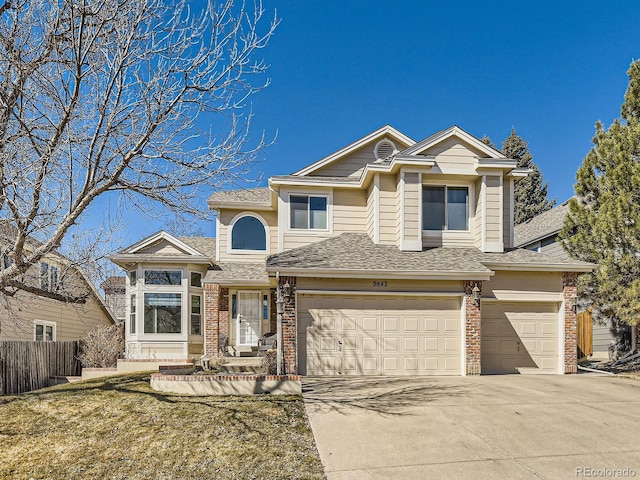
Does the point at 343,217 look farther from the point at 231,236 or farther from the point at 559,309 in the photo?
the point at 559,309

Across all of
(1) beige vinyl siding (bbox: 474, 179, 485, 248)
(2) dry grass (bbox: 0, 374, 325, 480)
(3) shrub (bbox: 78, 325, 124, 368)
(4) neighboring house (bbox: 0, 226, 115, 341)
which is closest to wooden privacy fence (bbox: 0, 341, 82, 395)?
(3) shrub (bbox: 78, 325, 124, 368)

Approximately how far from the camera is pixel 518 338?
1398 cm

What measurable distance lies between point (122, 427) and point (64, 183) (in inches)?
174

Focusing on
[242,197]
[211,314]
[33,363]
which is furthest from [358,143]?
[33,363]

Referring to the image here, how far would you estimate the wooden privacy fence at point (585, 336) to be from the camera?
19.0 metres

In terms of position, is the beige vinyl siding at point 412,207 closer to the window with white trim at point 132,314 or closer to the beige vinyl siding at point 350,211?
the beige vinyl siding at point 350,211

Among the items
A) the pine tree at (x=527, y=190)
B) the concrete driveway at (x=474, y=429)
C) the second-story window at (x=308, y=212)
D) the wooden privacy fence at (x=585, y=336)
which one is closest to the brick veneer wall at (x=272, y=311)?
the second-story window at (x=308, y=212)

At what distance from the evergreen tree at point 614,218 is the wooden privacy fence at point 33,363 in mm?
16821

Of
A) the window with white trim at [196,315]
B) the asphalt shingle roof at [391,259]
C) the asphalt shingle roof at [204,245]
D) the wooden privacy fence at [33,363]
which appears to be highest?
the asphalt shingle roof at [204,245]

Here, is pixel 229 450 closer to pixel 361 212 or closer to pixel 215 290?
pixel 215 290

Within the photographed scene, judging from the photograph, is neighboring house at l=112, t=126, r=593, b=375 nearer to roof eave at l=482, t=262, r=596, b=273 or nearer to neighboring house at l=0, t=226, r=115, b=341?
roof eave at l=482, t=262, r=596, b=273

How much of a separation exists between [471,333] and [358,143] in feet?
25.5

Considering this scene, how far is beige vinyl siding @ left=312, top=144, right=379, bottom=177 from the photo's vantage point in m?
17.2

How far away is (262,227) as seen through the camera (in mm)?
18062
